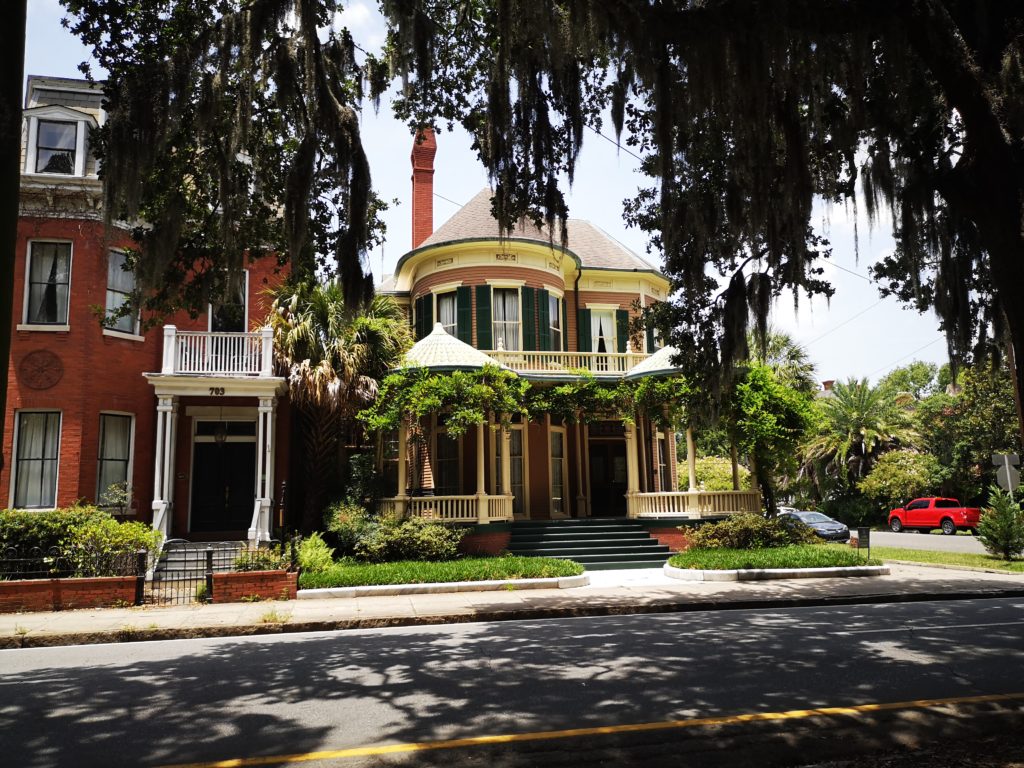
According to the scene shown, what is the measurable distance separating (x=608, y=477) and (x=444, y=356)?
7.73 meters

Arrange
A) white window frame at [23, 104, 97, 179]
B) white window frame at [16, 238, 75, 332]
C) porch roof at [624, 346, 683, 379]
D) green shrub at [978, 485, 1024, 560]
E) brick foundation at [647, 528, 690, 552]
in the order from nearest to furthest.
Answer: white window frame at [16, 238, 75, 332] → white window frame at [23, 104, 97, 179] → green shrub at [978, 485, 1024, 560] → brick foundation at [647, 528, 690, 552] → porch roof at [624, 346, 683, 379]

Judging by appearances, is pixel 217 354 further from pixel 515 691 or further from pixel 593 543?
pixel 515 691

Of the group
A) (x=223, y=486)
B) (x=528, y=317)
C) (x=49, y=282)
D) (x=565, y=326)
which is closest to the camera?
(x=49, y=282)

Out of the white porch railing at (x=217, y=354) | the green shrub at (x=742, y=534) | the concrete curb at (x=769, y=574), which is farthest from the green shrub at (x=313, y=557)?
the green shrub at (x=742, y=534)

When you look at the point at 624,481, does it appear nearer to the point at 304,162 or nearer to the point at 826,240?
the point at 826,240

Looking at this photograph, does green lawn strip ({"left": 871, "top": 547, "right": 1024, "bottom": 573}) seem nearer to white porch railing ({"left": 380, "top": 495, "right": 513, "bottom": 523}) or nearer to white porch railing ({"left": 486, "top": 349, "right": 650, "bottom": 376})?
white porch railing ({"left": 486, "top": 349, "right": 650, "bottom": 376})

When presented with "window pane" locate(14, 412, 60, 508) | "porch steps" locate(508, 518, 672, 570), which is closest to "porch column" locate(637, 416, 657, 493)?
"porch steps" locate(508, 518, 672, 570)

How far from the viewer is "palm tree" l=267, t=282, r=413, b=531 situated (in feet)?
60.5

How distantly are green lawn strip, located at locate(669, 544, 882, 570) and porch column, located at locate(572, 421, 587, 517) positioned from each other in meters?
5.78

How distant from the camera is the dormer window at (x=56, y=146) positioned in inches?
706

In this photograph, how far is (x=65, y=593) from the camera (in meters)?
12.7

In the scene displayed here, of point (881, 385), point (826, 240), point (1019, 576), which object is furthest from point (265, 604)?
point (881, 385)

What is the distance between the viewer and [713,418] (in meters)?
14.5

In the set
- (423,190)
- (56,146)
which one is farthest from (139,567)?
(423,190)
